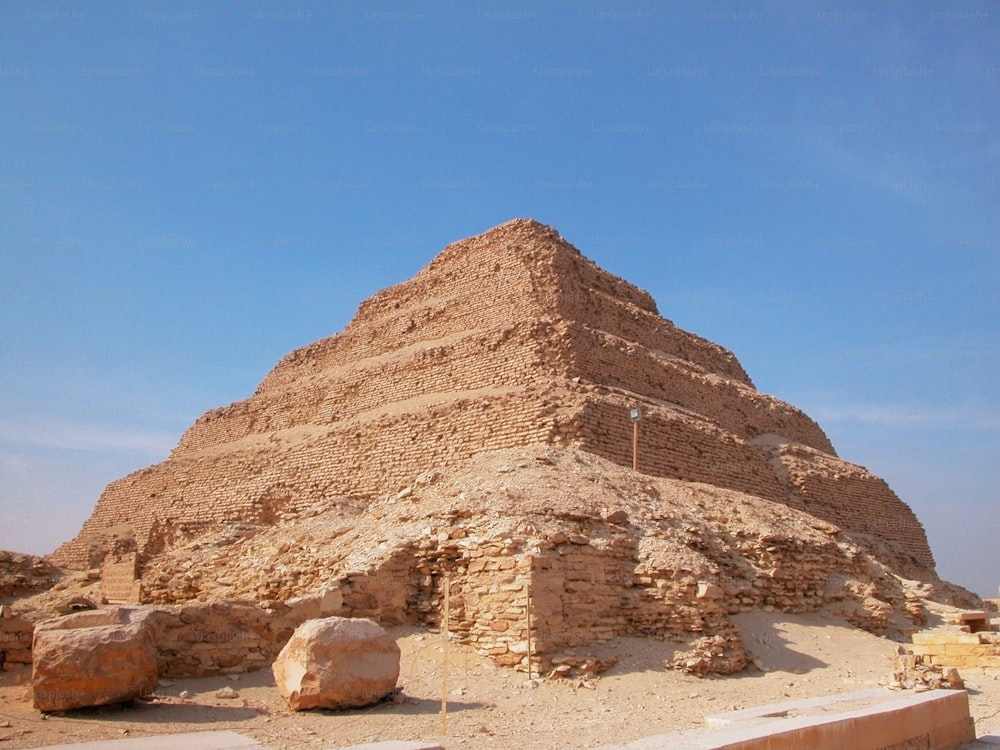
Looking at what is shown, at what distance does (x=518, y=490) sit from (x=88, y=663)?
6.43 meters

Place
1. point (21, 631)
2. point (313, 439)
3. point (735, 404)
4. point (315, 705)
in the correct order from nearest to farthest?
1. point (315, 705)
2. point (21, 631)
3. point (313, 439)
4. point (735, 404)

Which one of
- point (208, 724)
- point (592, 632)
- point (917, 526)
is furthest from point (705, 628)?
point (917, 526)

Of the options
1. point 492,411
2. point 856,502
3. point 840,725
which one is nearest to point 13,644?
point 840,725

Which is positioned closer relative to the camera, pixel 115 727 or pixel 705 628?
pixel 115 727

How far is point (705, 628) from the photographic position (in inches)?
408

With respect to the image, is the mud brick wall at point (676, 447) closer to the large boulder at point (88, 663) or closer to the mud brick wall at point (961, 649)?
the mud brick wall at point (961, 649)

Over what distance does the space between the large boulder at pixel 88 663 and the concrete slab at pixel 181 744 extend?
1.62m

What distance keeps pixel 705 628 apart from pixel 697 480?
8.86 meters

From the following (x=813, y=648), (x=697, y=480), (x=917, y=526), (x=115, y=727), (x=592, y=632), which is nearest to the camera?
(x=115, y=727)

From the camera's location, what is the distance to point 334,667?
7355 mm

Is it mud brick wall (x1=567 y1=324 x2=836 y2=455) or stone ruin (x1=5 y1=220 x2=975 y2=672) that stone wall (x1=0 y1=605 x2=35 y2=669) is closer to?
stone ruin (x1=5 y1=220 x2=975 y2=672)

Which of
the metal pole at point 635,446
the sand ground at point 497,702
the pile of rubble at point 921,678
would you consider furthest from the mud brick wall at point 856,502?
the pile of rubble at point 921,678

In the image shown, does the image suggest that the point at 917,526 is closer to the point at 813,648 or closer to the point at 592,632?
the point at 813,648

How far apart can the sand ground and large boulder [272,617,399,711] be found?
0.51 ft
